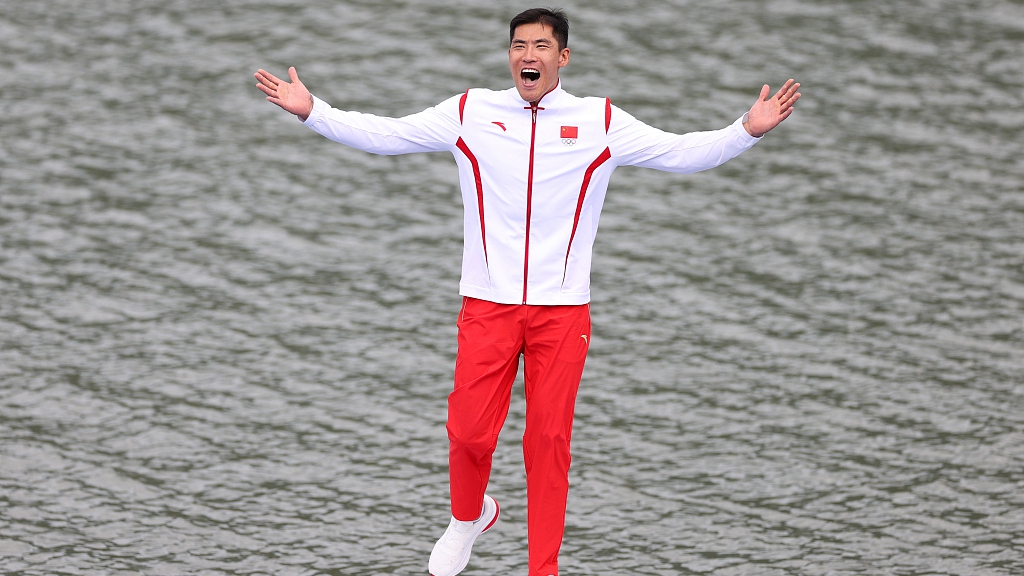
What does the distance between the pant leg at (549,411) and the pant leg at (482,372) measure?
12 cm

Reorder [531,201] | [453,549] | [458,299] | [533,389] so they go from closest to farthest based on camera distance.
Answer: [531,201]
[533,389]
[453,549]
[458,299]

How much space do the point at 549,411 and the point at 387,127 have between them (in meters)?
2.00

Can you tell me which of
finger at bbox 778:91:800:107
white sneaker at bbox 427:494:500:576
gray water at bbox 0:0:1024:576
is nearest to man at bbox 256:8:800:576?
finger at bbox 778:91:800:107

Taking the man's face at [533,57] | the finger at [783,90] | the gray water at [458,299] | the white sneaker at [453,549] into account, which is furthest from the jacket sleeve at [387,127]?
the gray water at [458,299]

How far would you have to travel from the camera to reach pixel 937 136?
20516mm

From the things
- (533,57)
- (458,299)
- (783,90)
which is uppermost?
(533,57)

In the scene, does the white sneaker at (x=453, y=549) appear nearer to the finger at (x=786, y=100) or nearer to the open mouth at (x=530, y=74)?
the open mouth at (x=530, y=74)

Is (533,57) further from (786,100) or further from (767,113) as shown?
(786,100)

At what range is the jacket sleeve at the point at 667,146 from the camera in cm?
→ 862

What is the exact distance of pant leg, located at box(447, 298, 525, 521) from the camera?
8727 millimetres

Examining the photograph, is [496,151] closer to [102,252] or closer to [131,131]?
[102,252]

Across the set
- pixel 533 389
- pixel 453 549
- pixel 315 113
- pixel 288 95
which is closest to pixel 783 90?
pixel 533 389

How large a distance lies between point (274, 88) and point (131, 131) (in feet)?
40.8

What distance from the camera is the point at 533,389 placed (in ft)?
29.0
